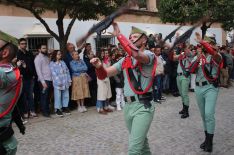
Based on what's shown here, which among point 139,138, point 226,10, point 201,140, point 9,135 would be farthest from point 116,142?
point 226,10

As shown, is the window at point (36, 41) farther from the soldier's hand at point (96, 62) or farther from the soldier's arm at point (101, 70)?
the soldier's hand at point (96, 62)

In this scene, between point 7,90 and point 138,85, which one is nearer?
point 7,90

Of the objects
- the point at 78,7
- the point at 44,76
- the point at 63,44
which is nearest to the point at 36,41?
the point at 63,44

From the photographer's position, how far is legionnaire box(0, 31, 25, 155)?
3.81m

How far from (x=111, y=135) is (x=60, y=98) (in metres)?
2.87

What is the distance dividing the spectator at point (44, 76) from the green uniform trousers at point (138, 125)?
5.51 meters

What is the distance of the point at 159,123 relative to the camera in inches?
348

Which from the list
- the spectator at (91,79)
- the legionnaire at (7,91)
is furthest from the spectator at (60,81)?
the legionnaire at (7,91)

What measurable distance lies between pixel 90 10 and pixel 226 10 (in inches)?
374

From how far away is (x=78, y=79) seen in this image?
10.6 m

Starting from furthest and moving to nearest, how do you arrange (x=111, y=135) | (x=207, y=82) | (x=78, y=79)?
1. (x=78, y=79)
2. (x=111, y=135)
3. (x=207, y=82)

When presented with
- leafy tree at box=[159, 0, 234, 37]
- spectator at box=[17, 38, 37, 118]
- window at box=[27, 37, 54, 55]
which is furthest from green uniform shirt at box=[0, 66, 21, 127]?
leafy tree at box=[159, 0, 234, 37]

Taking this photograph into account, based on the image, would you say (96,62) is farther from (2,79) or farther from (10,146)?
(10,146)

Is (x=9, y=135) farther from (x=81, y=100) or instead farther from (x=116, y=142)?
(x=81, y=100)
